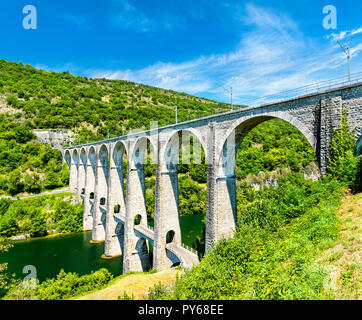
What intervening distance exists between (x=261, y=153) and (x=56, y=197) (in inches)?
1998

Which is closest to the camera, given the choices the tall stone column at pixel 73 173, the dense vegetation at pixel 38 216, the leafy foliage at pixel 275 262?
the leafy foliage at pixel 275 262

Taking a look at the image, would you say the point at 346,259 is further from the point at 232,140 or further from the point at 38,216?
the point at 38,216

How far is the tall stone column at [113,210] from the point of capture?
84.7ft

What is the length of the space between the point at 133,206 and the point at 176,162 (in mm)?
7310

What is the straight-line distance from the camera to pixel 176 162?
19109 millimetres

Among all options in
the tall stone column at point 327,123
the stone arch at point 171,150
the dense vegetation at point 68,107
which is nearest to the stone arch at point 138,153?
the stone arch at point 171,150

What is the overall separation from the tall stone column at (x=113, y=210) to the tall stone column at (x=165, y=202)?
885cm

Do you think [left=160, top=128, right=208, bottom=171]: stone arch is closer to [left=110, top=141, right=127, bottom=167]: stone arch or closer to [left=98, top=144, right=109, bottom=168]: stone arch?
[left=110, top=141, right=127, bottom=167]: stone arch

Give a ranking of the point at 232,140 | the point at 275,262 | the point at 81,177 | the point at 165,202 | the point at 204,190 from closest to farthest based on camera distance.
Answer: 1. the point at 275,262
2. the point at 232,140
3. the point at 165,202
4. the point at 81,177
5. the point at 204,190

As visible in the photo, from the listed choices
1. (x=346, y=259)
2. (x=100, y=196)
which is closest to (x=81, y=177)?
(x=100, y=196)

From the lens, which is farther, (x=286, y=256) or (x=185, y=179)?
(x=185, y=179)

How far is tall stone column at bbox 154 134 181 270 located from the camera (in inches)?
701

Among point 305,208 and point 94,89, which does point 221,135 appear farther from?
point 94,89

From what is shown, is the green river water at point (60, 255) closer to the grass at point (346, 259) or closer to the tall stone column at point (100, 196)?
the tall stone column at point (100, 196)
